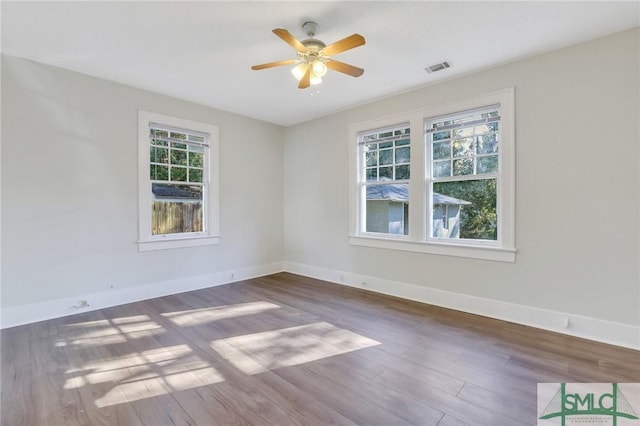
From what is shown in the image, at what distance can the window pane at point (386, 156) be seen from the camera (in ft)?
14.2

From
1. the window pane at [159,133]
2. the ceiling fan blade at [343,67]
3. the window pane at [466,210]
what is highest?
the ceiling fan blade at [343,67]

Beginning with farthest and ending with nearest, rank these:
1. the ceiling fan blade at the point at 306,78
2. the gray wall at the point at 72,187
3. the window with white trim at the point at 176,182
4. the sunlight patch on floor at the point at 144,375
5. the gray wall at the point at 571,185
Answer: the window with white trim at the point at 176,182 → the gray wall at the point at 72,187 → the ceiling fan blade at the point at 306,78 → the gray wall at the point at 571,185 → the sunlight patch on floor at the point at 144,375

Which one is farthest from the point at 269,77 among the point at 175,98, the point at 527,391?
the point at 527,391

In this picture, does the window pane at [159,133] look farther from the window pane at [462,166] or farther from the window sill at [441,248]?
the window pane at [462,166]

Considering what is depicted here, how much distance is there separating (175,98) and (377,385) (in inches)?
174

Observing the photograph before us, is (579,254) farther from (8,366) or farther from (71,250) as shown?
(71,250)

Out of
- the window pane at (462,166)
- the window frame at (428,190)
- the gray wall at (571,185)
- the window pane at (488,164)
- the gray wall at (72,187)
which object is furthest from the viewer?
the window pane at (462,166)

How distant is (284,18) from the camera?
248 centimetres

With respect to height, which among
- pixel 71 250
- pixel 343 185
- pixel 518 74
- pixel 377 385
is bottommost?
pixel 377 385

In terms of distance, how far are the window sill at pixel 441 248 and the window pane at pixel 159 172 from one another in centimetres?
293

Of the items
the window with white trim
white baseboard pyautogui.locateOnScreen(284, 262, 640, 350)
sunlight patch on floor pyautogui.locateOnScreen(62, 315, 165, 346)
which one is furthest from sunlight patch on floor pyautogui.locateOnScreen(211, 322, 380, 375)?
the window with white trim

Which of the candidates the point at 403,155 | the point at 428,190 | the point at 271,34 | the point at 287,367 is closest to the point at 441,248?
the point at 428,190

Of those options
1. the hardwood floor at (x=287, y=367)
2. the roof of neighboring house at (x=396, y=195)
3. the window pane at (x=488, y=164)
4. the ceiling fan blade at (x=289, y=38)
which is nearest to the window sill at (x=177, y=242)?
the hardwood floor at (x=287, y=367)

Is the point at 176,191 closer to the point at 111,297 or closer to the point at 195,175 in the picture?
the point at 195,175
